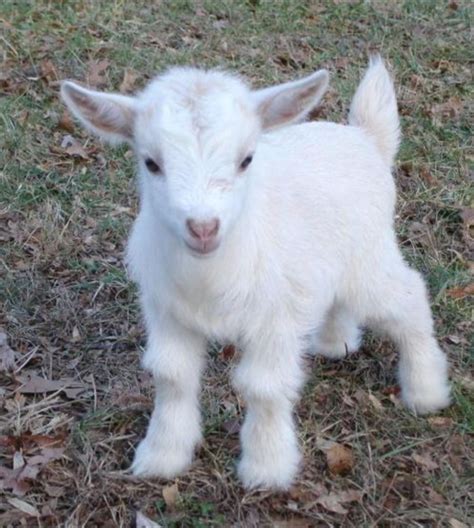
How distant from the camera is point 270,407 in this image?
9.91ft

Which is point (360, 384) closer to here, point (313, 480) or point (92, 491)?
point (313, 480)

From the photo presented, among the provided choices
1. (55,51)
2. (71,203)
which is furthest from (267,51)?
(71,203)

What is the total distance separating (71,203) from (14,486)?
196 centimetres

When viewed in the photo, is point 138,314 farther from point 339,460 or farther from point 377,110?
point 377,110

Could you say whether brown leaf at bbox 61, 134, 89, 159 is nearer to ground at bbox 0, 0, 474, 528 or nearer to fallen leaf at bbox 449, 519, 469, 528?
ground at bbox 0, 0, 474, 528

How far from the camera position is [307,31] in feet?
23.0

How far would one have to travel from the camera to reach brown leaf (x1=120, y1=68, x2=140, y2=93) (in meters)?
5.88

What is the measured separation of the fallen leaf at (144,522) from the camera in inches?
117

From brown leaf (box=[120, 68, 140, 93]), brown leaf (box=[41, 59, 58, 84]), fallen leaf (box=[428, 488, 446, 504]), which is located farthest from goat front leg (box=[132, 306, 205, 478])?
brown leaf (box=[41, 59, 58, 84])

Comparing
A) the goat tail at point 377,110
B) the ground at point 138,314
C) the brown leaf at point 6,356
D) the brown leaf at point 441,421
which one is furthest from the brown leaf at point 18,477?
the goat tail at point 377,110

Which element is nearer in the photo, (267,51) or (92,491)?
(92,491)

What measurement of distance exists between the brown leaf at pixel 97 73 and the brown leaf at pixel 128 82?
0.42 ft

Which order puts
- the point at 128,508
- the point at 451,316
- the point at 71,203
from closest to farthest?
the point at 128,508 → the point at 451,316 → the point at 71,203

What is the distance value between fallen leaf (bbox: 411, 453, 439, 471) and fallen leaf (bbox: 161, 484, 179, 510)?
86 cm
